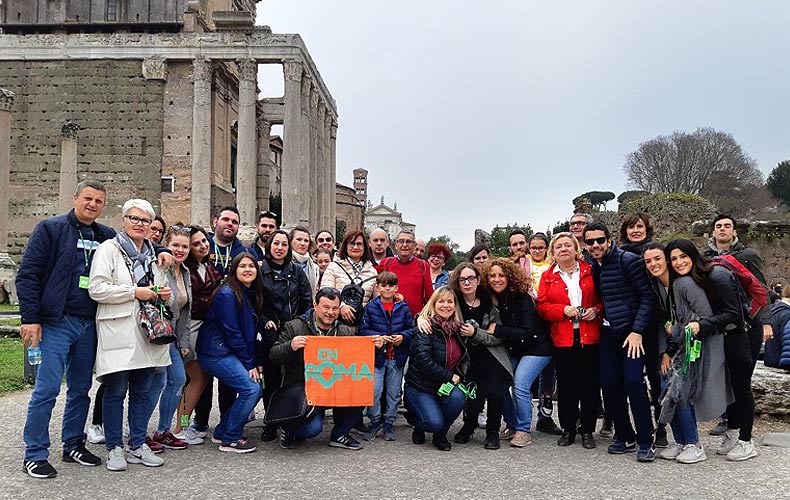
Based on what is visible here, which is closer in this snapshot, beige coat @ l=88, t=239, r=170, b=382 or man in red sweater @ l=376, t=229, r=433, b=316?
beige coat @ l=88, t=239, r=170, b=382

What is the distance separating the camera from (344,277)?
284 inches

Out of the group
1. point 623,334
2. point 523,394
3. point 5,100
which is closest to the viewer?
point 623,334

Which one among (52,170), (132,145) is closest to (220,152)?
(132,145)

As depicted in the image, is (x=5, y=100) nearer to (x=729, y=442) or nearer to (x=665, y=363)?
(x=665, y=363)

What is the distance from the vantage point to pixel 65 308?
17.2ft

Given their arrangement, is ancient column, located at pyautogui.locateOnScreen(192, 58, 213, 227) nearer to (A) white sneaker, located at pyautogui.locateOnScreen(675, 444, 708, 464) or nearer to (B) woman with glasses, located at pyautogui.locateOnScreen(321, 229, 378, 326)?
(B) woman with glasses, located at pyautogui.locateOnScreen(321, 229, 378, 326)

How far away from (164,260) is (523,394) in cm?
359

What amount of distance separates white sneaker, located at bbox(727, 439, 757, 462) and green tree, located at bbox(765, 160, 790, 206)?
47.2 metres

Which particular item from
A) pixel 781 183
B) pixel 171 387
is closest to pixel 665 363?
pixel 171 387

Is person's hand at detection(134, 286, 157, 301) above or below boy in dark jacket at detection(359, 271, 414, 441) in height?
above

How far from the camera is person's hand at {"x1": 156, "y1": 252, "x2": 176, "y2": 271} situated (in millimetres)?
5682

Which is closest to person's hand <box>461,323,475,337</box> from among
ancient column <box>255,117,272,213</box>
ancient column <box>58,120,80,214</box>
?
ancient column <box>58,120,80,214</box>

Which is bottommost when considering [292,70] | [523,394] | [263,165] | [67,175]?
[523,394]

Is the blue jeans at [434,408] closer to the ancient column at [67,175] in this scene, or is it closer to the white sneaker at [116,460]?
the white sneaker at [116,460]
